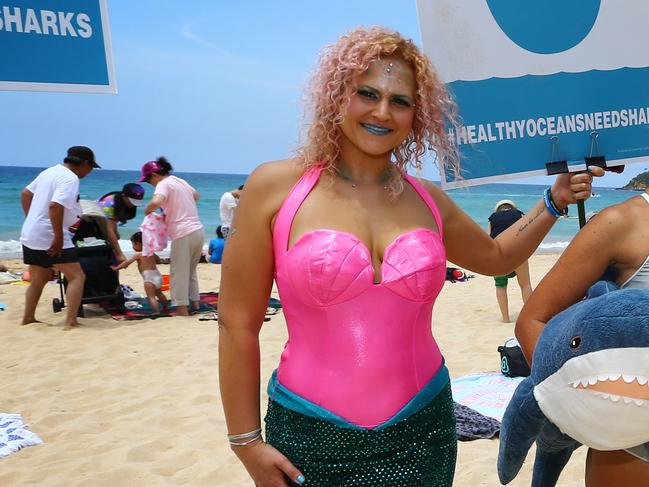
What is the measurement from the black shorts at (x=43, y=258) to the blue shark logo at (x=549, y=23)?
5647 mm

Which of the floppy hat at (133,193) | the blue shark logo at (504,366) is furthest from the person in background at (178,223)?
the blue shark logo at (504,366)

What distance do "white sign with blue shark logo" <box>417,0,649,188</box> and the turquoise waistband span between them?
85 centimetres

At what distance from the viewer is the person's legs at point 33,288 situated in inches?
272

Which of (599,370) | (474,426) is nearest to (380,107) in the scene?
(599,370)

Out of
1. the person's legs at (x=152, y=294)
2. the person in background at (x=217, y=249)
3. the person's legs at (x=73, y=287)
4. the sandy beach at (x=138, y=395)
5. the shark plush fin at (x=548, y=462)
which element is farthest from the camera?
Answer: the person in background at (x=217, y=249)

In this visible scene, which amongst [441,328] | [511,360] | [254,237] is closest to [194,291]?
[441,328]

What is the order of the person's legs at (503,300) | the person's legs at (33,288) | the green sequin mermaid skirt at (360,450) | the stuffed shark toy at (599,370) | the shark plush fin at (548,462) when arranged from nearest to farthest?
the stuffed shark toy at (599,370) < the green sequin mermaid skirt at (360,450) < the shark plush fin at (548,462) < the person's legs at (33,288) < the person's legs at (503,300)

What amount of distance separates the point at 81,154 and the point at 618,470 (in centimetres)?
613

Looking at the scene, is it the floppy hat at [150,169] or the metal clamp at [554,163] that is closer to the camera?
the metal clamp at [554,163]

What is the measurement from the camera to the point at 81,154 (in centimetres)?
684

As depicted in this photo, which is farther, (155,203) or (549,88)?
(155,203)

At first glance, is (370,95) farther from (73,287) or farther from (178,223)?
(178,223)

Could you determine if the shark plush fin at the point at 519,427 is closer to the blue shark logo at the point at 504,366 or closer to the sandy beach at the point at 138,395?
the sandy beach at the point at 138,395

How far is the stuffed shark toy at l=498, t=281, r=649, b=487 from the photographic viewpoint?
1569 mm
